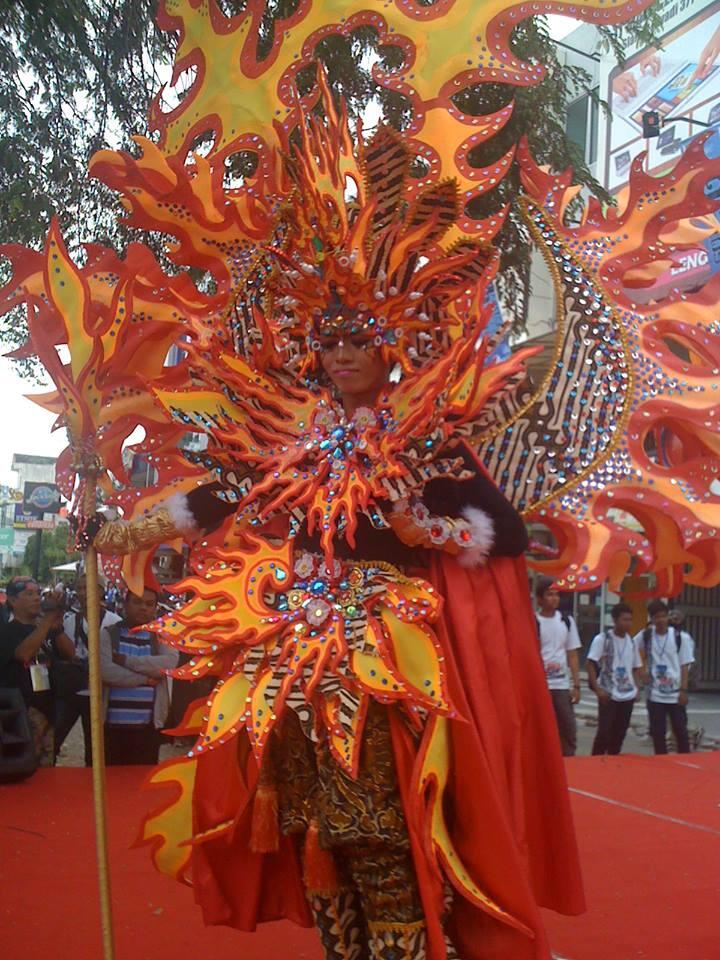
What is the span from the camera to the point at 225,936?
111 inches

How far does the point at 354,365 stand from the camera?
2.18 meters

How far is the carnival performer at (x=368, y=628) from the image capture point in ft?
6.61

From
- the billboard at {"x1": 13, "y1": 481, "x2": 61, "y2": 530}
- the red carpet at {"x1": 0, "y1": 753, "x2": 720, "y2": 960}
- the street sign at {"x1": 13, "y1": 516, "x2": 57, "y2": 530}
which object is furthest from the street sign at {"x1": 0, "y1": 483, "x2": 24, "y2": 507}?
the red carpet at {"x1": 0, "y1": 753, "x2": 720, "y2": 960}

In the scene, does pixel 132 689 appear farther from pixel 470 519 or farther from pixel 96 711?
pixel 470 519

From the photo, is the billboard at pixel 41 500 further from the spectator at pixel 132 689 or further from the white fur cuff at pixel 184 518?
the white fur cuff at pixel 184 518

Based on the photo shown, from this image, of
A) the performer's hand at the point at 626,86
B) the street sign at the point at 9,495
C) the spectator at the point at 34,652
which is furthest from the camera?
the street sign at the point at 9,495

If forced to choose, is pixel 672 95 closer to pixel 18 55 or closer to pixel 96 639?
pixel 18 55

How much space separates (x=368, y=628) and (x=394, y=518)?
0.23 meters

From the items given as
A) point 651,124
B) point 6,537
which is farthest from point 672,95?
point 6,537

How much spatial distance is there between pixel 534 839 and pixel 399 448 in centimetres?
94

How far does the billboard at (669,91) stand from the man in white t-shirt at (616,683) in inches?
187

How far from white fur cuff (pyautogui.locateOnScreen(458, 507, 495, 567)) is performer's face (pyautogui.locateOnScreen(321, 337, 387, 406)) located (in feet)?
1.10

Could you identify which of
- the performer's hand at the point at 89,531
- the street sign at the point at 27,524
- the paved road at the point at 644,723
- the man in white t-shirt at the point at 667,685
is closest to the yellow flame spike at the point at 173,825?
the performer's hand at the point at 89,531

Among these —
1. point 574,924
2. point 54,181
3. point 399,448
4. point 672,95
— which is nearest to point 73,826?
point 574,924
